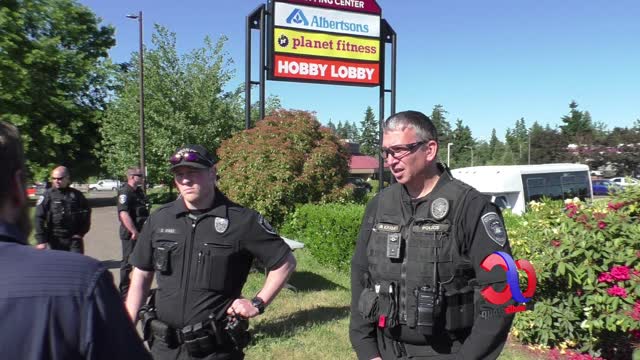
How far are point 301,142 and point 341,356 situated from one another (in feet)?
25.3

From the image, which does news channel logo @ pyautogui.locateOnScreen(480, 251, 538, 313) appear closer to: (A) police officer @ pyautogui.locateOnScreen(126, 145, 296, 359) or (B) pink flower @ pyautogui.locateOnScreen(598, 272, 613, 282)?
(A) police officer @ pyautogui.locateOnScreen(126, 145, 296, 359)

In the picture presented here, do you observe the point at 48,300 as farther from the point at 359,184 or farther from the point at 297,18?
the point at 359,184

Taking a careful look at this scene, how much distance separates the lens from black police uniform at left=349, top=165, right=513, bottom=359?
2.22 metres

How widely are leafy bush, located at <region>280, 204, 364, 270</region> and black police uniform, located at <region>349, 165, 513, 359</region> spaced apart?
6339 mm

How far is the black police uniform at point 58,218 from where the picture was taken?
6.59 m

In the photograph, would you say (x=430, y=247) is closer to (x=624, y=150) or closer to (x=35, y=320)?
(x=35, y=320)

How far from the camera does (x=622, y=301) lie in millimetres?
4160

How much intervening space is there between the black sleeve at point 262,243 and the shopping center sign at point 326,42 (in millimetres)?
9089

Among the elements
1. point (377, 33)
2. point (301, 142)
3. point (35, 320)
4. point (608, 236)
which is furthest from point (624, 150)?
point (35, 320)

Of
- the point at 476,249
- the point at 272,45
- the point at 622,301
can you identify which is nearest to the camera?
the point at 476,249

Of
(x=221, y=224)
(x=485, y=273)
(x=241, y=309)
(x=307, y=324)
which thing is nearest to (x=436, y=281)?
(x=485, y=273)

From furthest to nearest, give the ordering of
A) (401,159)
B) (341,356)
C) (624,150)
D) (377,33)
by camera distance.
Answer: (624,150), (377,33), (341,356), (401,159)

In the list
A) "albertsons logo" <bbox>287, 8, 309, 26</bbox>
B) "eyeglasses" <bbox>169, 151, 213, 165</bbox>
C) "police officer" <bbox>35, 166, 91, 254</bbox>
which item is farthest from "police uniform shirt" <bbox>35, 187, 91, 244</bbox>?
"albertsons logo" <bbox>287, 8, 309, 26</bbox>

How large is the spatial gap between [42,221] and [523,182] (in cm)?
1557
